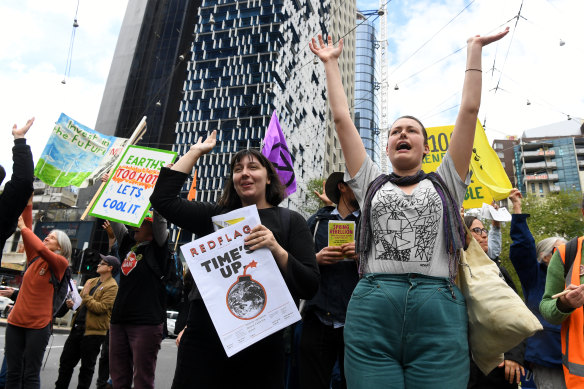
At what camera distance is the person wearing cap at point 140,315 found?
151 inches

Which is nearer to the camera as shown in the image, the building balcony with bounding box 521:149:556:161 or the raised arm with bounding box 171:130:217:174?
the raised arm with bounding box 171:130:217:174

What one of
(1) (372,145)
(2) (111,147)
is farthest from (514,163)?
(2) (111,147)

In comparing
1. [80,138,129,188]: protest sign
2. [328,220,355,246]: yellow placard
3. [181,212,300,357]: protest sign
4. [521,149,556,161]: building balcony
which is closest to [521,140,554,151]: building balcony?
[521,149,556,161]: building balcony

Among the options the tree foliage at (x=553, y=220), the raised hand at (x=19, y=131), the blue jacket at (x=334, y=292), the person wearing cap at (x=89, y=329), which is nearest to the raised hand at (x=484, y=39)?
the blue jacket at (x=334, y=292)

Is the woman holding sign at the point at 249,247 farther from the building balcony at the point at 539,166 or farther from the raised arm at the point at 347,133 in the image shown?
the building balcony at the point at 539,166

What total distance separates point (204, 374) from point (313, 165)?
5230 cm

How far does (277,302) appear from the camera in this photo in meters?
2.05

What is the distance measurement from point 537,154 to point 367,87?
3585 centimetres

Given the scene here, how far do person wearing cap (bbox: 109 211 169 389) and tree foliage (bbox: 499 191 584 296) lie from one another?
91.9 feet

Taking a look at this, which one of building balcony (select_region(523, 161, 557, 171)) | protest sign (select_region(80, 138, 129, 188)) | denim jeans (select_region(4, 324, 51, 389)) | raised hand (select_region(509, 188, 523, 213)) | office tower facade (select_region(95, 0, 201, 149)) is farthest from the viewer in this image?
building balcony (select_region(523, 161, 557, 171))

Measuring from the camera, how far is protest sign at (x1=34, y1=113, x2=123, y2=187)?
6.18m

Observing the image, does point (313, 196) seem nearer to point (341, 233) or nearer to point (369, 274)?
point (341, 233)

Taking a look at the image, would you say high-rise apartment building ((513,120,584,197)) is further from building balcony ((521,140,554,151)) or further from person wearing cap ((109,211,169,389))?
person wearing cap ((109,211,169,389))

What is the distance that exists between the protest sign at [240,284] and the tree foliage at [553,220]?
2912 centimetres
